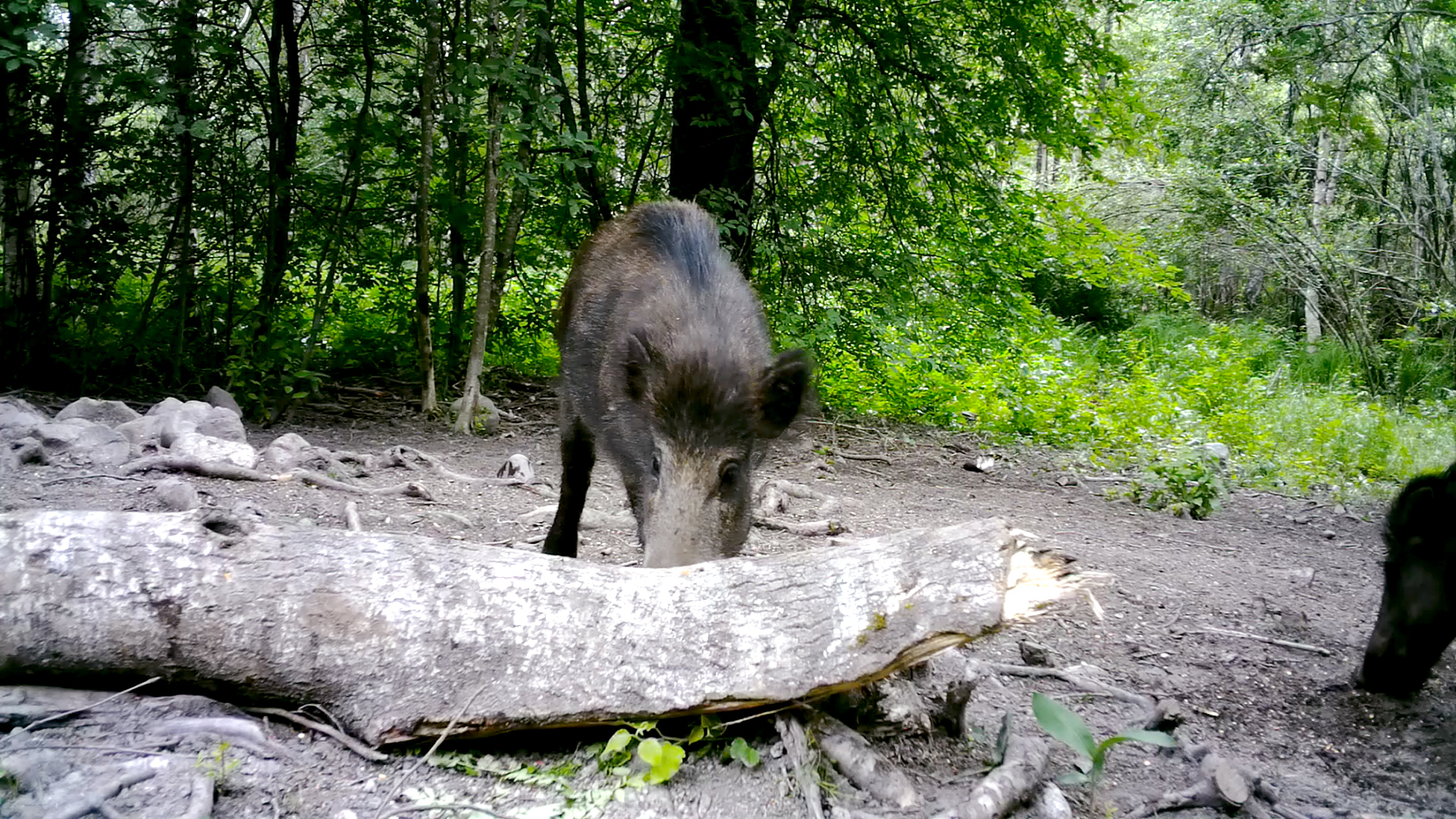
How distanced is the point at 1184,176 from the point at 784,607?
48.5 feet

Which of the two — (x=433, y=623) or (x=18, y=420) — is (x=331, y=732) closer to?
(x=433, y=623)

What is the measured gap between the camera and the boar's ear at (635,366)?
12.5 feet

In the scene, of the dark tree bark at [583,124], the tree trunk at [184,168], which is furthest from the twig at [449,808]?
the tree trunk at [184,168]

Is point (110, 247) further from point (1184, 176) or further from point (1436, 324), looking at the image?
point (1436, 324)

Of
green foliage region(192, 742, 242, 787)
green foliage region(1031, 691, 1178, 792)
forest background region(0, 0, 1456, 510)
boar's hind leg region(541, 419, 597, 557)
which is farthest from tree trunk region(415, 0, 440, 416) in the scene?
green foliage region(1031, 691, 1178, 792)

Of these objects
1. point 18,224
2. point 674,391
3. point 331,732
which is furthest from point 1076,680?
point 18,224

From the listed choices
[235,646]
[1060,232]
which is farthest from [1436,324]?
[235,646]

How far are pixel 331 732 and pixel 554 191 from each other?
6.20 m

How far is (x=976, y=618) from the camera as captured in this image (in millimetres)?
2275

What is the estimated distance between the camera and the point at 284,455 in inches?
212

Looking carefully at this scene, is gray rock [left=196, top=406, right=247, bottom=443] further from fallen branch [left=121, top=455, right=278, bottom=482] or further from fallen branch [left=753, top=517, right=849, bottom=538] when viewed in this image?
fallen branch [left=753, top=517, right=849, bottom=538]

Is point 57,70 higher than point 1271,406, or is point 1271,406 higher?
point 57,70

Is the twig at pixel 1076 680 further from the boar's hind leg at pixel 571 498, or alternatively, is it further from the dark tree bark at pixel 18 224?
the dark tree bark at pixel 18 224

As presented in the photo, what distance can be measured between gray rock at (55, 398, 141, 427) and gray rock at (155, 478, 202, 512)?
71.6 inches
